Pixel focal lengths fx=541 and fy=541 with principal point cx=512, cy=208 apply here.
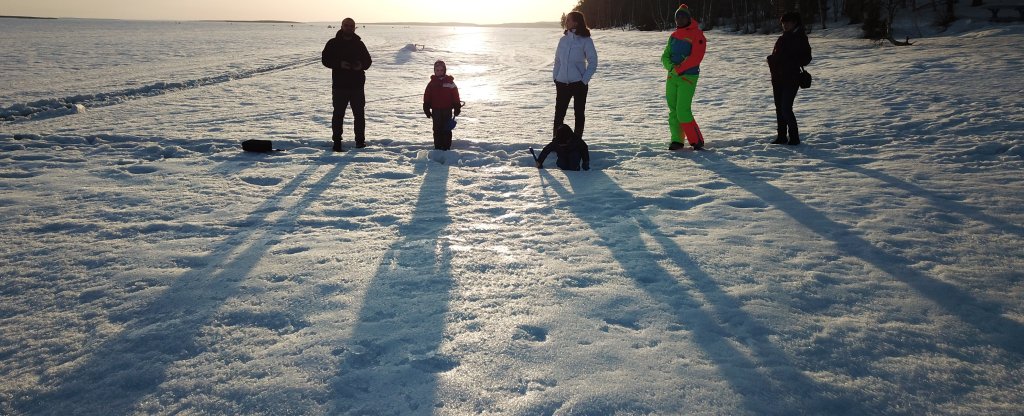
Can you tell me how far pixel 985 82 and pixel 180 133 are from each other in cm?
1558

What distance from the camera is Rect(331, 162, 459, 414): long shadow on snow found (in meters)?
2.33

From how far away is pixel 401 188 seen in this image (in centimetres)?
588

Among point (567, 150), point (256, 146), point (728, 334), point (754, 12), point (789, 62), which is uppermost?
point (754, 12)

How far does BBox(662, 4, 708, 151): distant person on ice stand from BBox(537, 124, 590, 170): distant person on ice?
5.52 ft

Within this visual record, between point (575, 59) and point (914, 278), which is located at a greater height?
point (575, 59)

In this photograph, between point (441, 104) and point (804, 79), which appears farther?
point (441, 104)

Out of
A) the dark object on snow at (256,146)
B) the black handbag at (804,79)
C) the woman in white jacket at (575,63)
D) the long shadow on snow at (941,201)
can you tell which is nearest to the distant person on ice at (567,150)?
the woman in white jacket at (575,63)

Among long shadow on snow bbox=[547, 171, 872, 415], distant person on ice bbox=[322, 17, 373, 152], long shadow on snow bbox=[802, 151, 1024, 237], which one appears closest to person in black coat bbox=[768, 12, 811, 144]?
long shadow on snow bbox=[802, 151, 1024, 237]

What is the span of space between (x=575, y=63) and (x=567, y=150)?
1.38m

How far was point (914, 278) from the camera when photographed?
3.43 metres

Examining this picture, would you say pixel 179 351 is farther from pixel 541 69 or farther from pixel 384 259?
pixel 541 69

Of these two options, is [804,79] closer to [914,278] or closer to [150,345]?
[914,278]

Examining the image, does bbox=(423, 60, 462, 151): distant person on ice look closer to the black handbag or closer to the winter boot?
the winter boot

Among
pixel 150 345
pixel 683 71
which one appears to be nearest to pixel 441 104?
pixel 683 71
